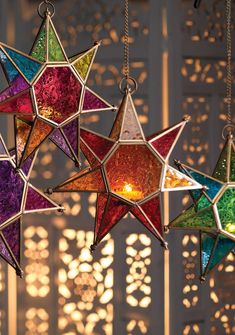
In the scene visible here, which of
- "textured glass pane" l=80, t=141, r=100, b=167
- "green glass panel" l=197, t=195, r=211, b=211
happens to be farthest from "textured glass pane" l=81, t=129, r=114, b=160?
"green glass panel" l=197, t=195, r=211, b=211

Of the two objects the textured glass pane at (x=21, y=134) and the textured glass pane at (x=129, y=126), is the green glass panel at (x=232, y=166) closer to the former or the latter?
the textured glass pane at (x=129, y=126)

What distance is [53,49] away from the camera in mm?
1302

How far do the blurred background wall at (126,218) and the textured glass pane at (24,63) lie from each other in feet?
3.35

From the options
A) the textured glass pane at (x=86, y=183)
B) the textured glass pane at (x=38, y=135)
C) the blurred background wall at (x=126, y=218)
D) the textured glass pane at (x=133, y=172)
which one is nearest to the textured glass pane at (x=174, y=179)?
the textured glass pane at (x=133, y=172)

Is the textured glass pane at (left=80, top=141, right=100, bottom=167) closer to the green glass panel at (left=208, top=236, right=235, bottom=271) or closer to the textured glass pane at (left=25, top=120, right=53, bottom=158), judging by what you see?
the textured glass pane at (left=25, top=120, right=53, bottom=158)

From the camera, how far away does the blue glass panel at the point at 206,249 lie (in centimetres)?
142

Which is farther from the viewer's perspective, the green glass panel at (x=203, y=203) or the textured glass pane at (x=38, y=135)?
the green glass panel at (x=203, y=203)

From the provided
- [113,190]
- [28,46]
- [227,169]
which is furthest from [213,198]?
[28,46]

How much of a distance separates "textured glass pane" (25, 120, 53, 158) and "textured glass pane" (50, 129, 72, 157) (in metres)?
0.03

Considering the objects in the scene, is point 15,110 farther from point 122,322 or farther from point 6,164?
point 122,322

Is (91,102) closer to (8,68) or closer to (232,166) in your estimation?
(8,68)

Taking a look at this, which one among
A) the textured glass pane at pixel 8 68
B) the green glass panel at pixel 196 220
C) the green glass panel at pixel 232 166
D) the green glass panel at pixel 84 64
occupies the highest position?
the green glass panel at pixel 84 64

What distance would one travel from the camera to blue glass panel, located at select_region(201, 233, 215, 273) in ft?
4.67

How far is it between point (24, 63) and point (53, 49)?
0.21 feet
